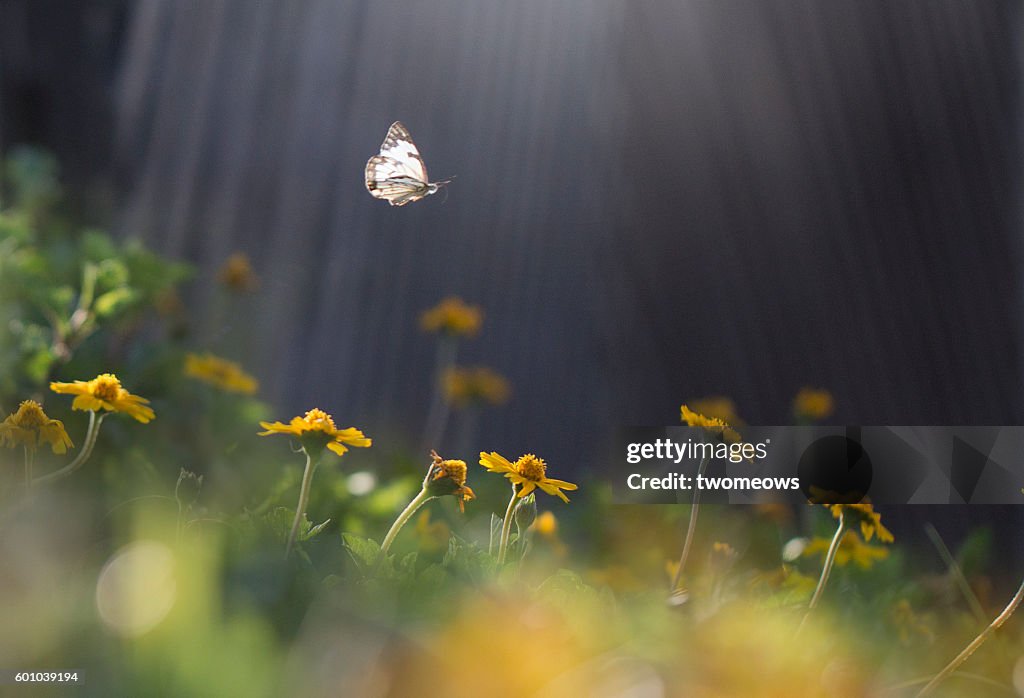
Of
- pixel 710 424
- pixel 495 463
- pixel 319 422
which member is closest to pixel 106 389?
pixel 319 422

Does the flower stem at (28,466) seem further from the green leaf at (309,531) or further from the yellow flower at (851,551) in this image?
the yellow flower at (851,551)

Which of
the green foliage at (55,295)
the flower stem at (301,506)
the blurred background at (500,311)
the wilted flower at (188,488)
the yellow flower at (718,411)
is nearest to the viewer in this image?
the blurred background at (500,311)

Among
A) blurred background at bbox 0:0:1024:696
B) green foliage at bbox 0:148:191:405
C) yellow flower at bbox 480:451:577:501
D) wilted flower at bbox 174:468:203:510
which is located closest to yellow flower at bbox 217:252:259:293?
blurred background at bbox 0:0:1024:696

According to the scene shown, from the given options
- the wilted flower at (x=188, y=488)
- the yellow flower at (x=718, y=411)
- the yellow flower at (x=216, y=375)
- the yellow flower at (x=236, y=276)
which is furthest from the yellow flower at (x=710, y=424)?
the yellow flower at (x=236, y=276)

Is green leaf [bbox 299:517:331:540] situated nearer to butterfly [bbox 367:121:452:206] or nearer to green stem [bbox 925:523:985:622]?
butterfly [bbox 367:121:452:206]

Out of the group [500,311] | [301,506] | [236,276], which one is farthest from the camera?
[500,311]

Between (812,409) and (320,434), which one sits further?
(812,409)

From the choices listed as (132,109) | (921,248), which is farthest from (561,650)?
(132,109)

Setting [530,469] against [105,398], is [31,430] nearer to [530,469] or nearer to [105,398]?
[105,398]
